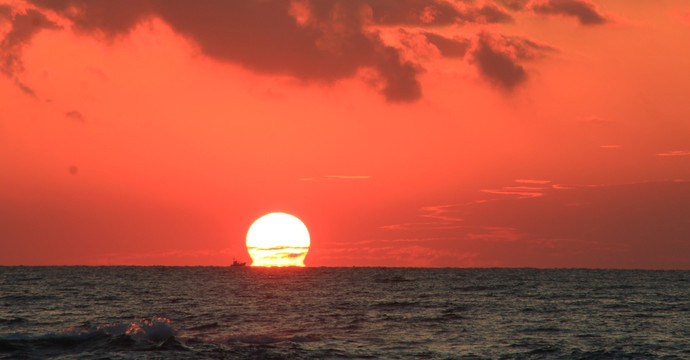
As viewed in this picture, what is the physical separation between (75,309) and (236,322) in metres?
18.7

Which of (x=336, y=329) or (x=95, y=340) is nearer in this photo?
(x=95, y=340)

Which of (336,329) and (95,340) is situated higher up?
(95,340)

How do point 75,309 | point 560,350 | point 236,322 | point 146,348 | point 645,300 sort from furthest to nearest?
1. point 645,300
2. point 75,309
3. point 236,322
4. point 560,350
5. point 146,348

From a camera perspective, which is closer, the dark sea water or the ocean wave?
the ocean wave

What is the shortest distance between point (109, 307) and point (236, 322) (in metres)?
19.1

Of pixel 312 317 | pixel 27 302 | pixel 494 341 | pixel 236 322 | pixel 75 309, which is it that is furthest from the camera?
pixel 27 302

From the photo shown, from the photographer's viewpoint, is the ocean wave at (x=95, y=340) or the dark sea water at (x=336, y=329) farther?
the dark sea water at (x=336, y=329)

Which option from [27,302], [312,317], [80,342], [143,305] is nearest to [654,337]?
[312,317]

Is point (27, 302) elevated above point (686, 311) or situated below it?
above

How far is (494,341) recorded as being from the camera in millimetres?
39969

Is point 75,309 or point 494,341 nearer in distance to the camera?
point 494,341

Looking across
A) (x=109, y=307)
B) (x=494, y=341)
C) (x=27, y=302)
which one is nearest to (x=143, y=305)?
(x=109, y=307)

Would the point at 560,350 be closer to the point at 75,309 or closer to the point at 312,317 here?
the point at 312,317

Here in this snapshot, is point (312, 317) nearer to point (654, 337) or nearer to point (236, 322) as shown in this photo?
point (236, 322)
